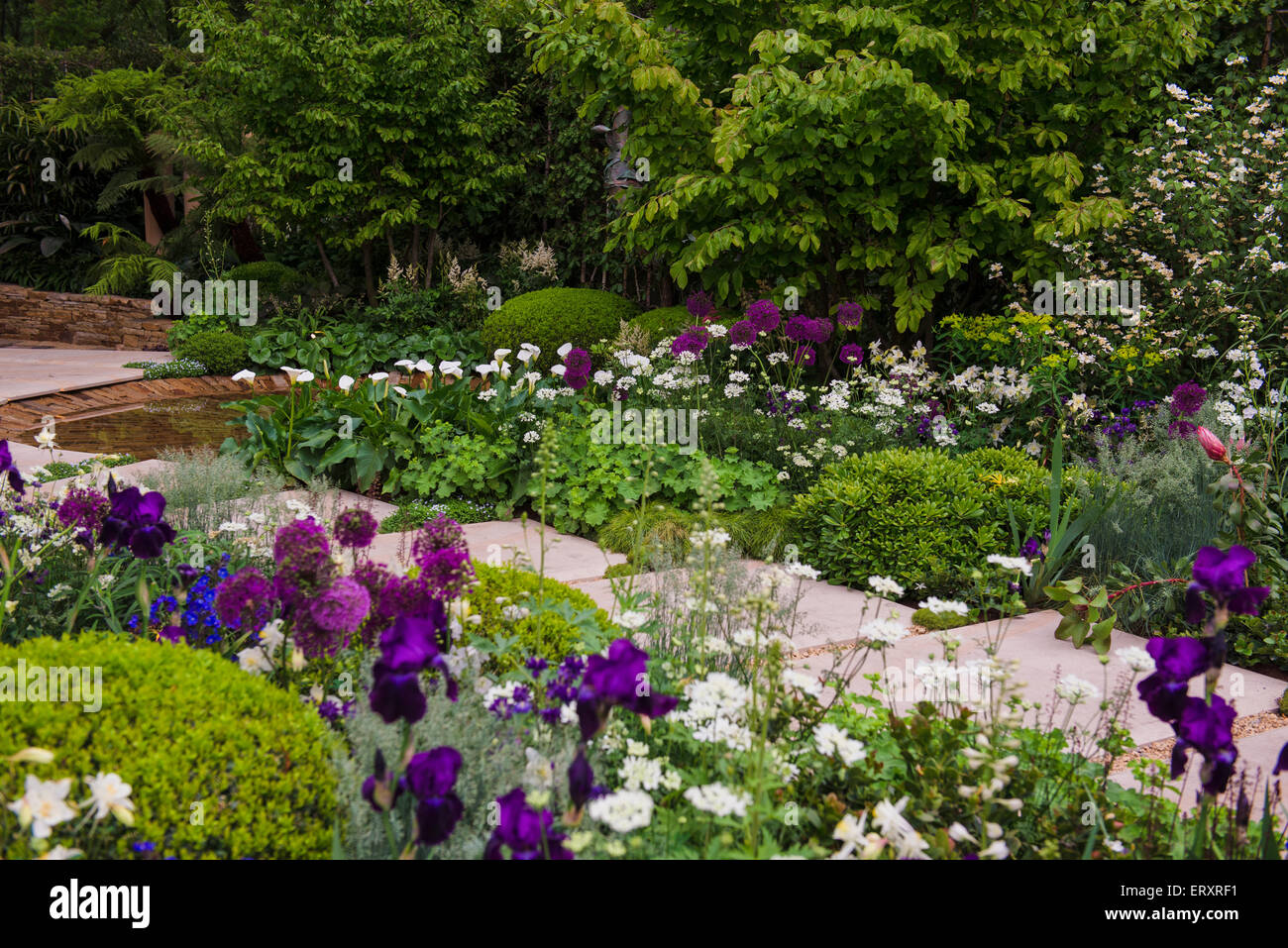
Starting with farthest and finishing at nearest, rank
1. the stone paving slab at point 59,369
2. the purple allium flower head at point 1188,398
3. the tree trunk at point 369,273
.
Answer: the tree trunk at point 369,273 → the stone paving slab at point 59,369 → the purple allium flower head at point 1188,398

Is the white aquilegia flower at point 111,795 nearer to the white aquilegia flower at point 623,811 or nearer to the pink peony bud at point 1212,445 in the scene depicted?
the white aquilegia flower at point 623,811

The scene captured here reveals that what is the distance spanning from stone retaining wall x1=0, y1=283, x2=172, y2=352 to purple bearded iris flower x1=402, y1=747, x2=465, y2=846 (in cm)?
1255

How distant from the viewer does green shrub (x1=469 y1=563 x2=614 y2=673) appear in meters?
2.48

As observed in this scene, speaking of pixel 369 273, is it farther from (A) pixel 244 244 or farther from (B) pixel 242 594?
(B) pixel 242 594

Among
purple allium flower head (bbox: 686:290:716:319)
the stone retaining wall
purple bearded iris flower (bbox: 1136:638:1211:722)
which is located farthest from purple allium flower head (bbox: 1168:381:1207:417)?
the stone retaining wall

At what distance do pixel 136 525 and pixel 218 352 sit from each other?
8.51 m

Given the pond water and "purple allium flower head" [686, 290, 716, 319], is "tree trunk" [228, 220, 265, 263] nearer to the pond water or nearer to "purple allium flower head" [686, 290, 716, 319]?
the pond water

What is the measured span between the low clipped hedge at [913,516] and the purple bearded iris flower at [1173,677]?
2357 mm

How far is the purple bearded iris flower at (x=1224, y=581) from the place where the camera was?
164cm

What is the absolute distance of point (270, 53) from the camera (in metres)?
10.3

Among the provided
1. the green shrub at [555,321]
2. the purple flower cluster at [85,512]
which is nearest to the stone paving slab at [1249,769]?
the purple flower cluster at [85,512]

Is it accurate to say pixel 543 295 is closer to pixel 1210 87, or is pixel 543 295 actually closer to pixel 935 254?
pixel 935 254

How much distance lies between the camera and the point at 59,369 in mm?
10133
